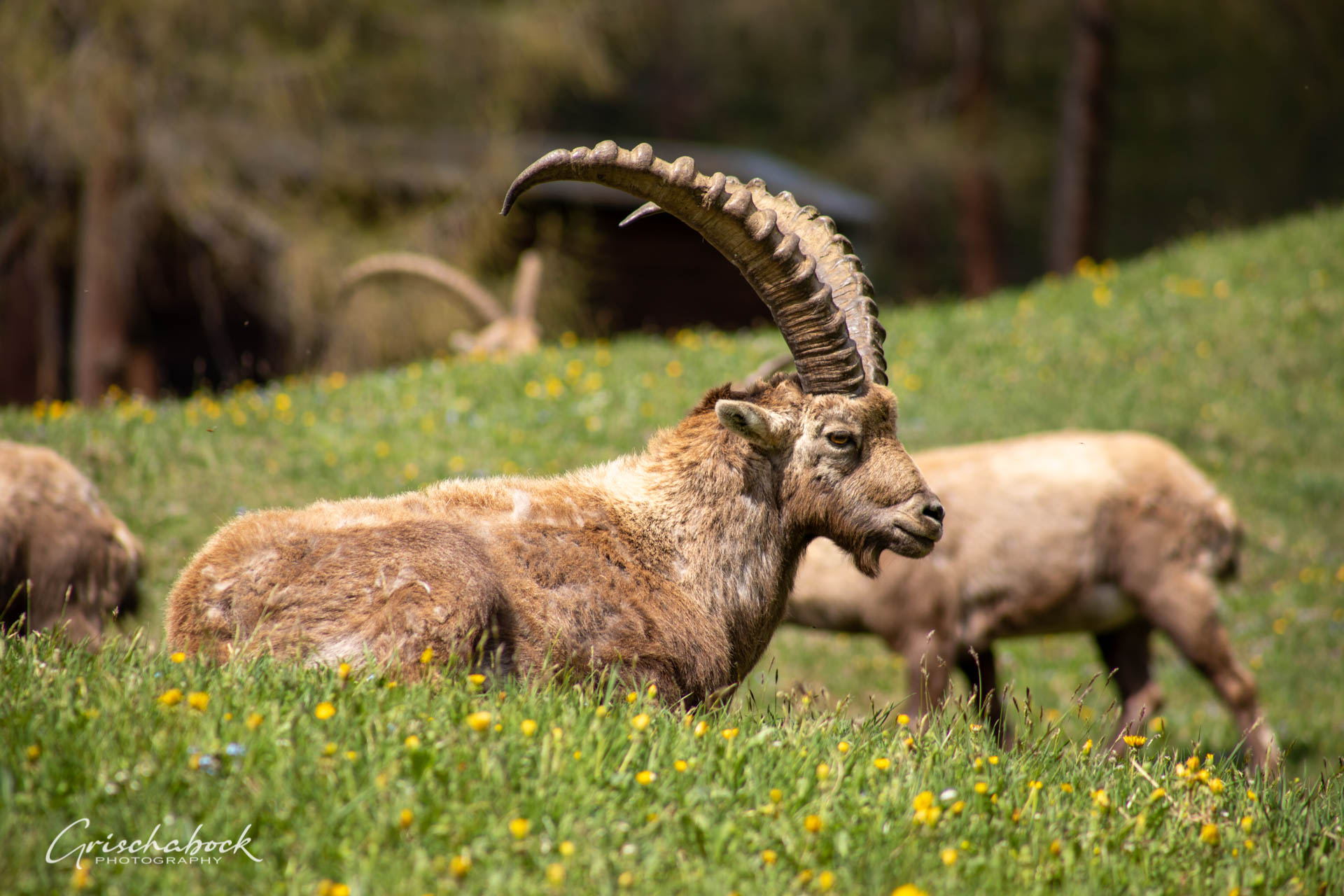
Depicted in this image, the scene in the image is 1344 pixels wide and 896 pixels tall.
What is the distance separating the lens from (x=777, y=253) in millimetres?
4871

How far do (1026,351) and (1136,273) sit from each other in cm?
300

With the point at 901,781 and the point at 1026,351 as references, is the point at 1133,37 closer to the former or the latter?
the point at 1026,351

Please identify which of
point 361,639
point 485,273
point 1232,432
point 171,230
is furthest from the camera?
point 485,273

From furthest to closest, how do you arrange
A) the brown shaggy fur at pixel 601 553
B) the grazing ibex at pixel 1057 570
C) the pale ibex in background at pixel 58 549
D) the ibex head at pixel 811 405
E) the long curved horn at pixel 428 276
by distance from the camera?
the long curved horn at pixel 428 276 → the grazing ibex at pixel 1057 570 → the pale ibex in background at pixel 58 549 → the ibex head at pixel 811 405 → the brown shaggy fur at pixel 601 553

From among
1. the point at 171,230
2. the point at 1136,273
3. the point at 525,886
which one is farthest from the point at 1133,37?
the point at 525,886

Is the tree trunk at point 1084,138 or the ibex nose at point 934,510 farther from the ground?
the tree trunk at point 1084,138

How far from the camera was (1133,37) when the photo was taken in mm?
35219

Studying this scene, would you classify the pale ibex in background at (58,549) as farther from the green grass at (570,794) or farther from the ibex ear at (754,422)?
the ibex ear at (754,422)

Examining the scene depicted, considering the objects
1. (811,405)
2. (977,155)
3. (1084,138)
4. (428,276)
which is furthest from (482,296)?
(977,155)
